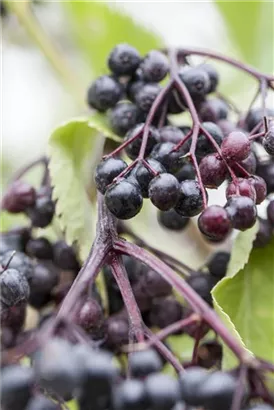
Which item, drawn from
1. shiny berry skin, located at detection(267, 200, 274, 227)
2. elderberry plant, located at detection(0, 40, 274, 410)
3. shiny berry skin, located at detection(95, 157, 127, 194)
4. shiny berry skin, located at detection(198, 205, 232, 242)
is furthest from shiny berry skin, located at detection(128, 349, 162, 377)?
shiny berry skin, located at detection(267, 200, 274, 227)

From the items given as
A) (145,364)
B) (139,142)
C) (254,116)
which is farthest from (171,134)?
(145,364)

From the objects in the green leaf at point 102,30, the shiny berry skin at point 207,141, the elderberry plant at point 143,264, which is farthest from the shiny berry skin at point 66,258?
the green leaf at point 102,30

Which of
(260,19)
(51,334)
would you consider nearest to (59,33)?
(260,19)

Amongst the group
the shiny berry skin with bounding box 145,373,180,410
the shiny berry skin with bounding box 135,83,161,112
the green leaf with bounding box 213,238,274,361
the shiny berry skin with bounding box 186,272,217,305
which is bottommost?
the green leaf with bounding box 213,238,274,361

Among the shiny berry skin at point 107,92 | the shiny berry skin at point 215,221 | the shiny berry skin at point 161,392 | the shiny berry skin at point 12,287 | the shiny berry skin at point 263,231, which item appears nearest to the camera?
the shiny berry skin at point 161,392

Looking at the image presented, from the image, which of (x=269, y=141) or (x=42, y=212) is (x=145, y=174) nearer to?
(x=269, y=141)

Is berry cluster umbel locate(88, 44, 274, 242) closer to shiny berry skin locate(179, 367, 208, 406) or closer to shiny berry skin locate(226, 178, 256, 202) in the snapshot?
shiny berry skin locate(226, 178, 256, 202)

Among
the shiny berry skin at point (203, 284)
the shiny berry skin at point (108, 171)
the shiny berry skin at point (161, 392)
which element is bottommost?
the shiny berry skin at point (203, 284)

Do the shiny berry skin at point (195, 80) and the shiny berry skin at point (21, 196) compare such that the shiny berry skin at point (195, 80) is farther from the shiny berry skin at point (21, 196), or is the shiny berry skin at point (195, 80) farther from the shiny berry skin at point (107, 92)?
the shiny berry skin at point (21, 196)
